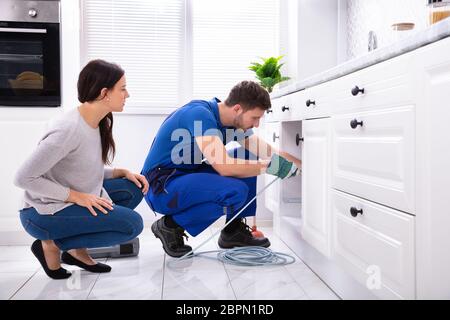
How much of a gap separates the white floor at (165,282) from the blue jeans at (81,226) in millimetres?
178

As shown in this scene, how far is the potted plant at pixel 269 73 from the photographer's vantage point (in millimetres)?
3261

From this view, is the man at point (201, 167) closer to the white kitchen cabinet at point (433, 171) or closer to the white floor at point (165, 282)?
the white floor at point (165, 282)

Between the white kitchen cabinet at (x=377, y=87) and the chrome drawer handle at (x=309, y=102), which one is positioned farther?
the chrome drawer handle at (x=309, y=102)

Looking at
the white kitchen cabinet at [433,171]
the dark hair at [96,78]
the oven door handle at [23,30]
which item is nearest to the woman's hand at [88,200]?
the dark hair at [96,78]

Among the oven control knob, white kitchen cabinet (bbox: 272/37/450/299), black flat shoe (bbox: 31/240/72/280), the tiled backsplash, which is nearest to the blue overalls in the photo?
white kitchen cabinet (bbox: 272/37/450/299)

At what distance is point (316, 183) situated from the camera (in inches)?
84.0

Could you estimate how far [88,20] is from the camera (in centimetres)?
347

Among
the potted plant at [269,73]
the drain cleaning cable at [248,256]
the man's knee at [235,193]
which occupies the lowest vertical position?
the drain cleaning cable at [248,256]

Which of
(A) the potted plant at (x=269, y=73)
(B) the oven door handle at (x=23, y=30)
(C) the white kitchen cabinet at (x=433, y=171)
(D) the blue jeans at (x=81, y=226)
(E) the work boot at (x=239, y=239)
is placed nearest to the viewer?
(C) the white kitchen cabinet at (x=433, y=171)

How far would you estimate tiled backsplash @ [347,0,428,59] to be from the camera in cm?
245

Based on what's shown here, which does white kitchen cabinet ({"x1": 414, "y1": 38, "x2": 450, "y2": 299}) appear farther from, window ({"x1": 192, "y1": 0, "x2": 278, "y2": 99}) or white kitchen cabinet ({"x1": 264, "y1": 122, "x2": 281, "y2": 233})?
window ({"x1": 192, "y1": 0, "x2": 278, "y2": 99})

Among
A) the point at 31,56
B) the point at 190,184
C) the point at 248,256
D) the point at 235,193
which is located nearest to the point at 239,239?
the point at 248,256
